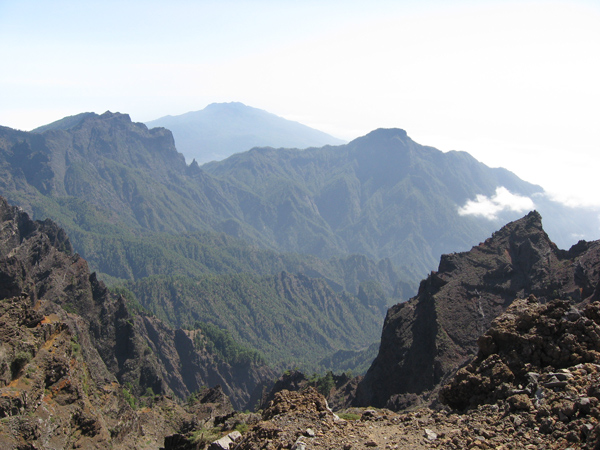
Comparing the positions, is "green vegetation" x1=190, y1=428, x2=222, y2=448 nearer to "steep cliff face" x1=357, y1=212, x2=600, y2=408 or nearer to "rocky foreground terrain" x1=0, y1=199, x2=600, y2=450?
"rocky foreground terrain" x1=0, y1=199, x2=600, y2=450

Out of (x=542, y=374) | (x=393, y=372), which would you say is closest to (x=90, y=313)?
(x=393, y=372)

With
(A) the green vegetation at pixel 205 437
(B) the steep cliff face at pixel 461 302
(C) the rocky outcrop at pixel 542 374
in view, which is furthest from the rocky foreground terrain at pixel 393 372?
(B) the steep cliff face at pixel 461 302

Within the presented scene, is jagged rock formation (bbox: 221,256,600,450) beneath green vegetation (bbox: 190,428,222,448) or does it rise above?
above

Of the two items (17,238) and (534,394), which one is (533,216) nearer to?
(534,394)

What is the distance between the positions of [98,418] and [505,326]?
1323 inches

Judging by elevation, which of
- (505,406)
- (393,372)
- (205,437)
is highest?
(505,406)

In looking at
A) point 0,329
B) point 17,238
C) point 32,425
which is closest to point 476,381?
point 32,425

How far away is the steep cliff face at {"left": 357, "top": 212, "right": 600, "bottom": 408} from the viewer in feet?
219

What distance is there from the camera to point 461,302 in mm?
75438

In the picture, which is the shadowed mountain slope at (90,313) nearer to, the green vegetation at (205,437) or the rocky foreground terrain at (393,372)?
the rocky foreground terrain at (393,372)

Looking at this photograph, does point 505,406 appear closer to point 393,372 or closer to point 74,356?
point 74,356

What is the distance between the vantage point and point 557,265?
261 ft

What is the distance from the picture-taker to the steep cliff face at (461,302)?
219ft

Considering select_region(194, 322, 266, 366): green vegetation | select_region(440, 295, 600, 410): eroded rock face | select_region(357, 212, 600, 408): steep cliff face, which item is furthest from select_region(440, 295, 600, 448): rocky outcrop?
select_region(194, 322, 266, 366): green vegetation
